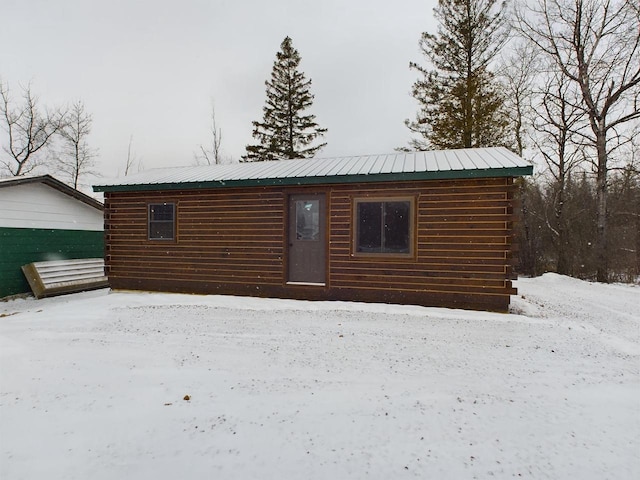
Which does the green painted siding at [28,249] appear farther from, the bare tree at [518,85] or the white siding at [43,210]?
the bare tree at [518,85]

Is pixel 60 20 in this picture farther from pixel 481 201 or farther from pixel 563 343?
pixel 563 343

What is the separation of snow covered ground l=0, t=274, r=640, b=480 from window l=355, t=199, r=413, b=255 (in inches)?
Result: 70.8

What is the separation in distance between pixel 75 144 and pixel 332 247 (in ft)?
87.3

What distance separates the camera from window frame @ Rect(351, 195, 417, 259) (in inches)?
278

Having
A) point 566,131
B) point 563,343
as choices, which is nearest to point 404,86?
point 566,131

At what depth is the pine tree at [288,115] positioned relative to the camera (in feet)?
73.3

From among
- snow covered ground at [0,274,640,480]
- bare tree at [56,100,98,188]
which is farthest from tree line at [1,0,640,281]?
→ bare tree at [56,100,98,188]

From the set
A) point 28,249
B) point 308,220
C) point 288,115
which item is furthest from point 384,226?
point 288,115

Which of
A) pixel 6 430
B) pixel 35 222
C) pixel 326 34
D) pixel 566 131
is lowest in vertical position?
pixel 6 430

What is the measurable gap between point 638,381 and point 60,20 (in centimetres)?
1891

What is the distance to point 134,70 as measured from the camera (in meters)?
19.5

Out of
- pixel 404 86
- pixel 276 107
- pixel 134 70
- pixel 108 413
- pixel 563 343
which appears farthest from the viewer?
pixel 276 107

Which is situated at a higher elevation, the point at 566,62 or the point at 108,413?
the point at 566,62

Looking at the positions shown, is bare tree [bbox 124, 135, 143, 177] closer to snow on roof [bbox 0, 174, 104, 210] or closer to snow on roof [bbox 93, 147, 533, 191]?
snow on roof [bbox 0, 174, 104, 210]
